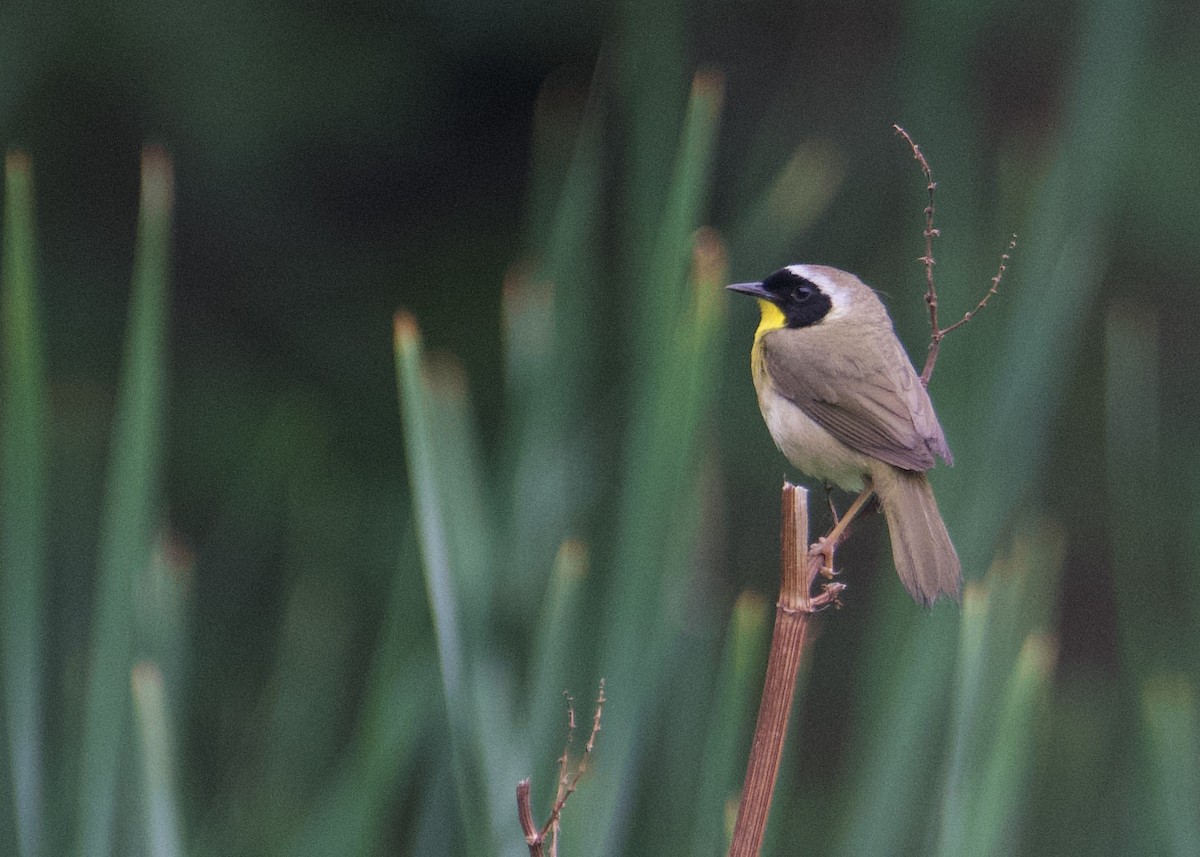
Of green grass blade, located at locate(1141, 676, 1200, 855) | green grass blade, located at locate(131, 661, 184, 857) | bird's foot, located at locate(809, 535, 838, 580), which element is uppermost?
bird's foot, located at locate(809, 535, 838, 580)

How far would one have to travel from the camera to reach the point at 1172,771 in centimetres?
138

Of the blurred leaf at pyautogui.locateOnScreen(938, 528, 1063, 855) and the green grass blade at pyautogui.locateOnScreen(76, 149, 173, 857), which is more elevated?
the green grass blade at pyautogui.locateOnScreen(76, 149, 173, 857)

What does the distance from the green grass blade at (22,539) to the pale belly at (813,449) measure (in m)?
0.75

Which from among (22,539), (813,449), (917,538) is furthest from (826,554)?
(22,539)

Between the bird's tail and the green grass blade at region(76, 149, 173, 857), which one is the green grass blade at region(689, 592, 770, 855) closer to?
the bird's tail

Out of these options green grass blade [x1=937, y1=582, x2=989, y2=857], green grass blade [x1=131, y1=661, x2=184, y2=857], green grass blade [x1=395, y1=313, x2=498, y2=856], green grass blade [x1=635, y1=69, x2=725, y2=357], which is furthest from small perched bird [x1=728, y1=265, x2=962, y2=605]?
green grass blade [x1=131, y1=661, x2=184, y2=857]

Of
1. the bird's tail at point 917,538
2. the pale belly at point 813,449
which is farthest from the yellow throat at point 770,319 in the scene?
the bird's tail at point 917,538

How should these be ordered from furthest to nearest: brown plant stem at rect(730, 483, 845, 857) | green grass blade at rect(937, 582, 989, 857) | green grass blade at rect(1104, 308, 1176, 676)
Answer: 1. green grass blade at rect(1104, 308, 1176, 676)
2. green grass blade at rect(937, 582, 989, 857)
3. brown plant stem at rect(730, 483, 845, 857)

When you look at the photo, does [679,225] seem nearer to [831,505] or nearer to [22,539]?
[831,505]

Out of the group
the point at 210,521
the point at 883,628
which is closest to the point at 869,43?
the point at 210,521

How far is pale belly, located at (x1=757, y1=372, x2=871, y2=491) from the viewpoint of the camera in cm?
154

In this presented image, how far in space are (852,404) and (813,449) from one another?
2.7 inches

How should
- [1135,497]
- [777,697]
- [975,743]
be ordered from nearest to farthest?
[777,697] → [975,743] → [1135,497]

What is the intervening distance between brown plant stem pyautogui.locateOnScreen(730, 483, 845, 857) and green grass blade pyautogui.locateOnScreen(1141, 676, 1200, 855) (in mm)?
540
